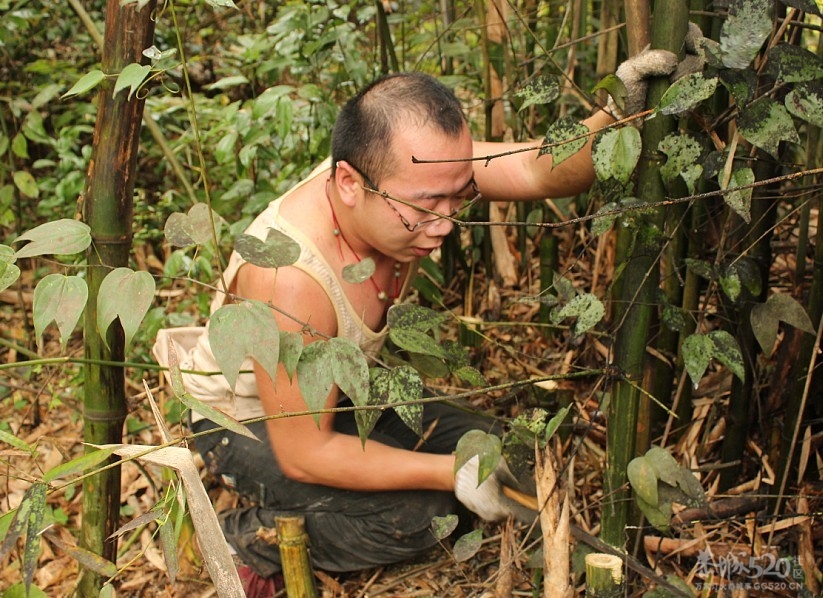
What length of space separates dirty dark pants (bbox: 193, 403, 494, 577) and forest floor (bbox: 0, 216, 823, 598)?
0.23ft

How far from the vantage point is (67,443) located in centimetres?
243

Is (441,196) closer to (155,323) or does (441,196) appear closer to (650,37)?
(650,37)

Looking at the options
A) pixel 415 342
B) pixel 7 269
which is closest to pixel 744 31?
pixel 415 342

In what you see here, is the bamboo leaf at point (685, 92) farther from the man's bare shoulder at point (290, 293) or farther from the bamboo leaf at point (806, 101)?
the man's bare shoulder at point (290, 293)

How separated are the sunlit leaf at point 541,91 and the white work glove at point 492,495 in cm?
76

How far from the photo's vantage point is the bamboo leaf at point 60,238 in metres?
1.05

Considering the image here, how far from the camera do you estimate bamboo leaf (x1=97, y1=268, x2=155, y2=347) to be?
1007 mm

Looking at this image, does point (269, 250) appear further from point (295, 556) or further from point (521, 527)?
point (521, 527)

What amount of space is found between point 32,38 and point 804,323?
2773mm

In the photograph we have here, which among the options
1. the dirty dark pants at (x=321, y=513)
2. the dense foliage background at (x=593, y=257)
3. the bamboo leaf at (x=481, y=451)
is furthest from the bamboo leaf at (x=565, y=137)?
the dirty dark pants at (x=321, y=513)

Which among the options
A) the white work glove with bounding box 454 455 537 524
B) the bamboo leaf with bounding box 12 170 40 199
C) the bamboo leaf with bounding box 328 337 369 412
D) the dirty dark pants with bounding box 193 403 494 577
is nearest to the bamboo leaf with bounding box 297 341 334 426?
the bamboo leaf with bounding box 328 337 369 412

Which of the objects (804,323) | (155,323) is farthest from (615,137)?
(155,323)

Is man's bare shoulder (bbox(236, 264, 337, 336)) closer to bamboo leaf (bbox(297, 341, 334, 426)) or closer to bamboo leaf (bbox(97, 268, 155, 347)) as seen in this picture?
bamboo leaf (bbox(297, 341, 334, 426))

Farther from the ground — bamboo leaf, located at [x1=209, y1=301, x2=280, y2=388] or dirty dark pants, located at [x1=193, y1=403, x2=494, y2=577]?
bamboo leaf, located at [x1=209, y1=301, x2=280, y2=388]
